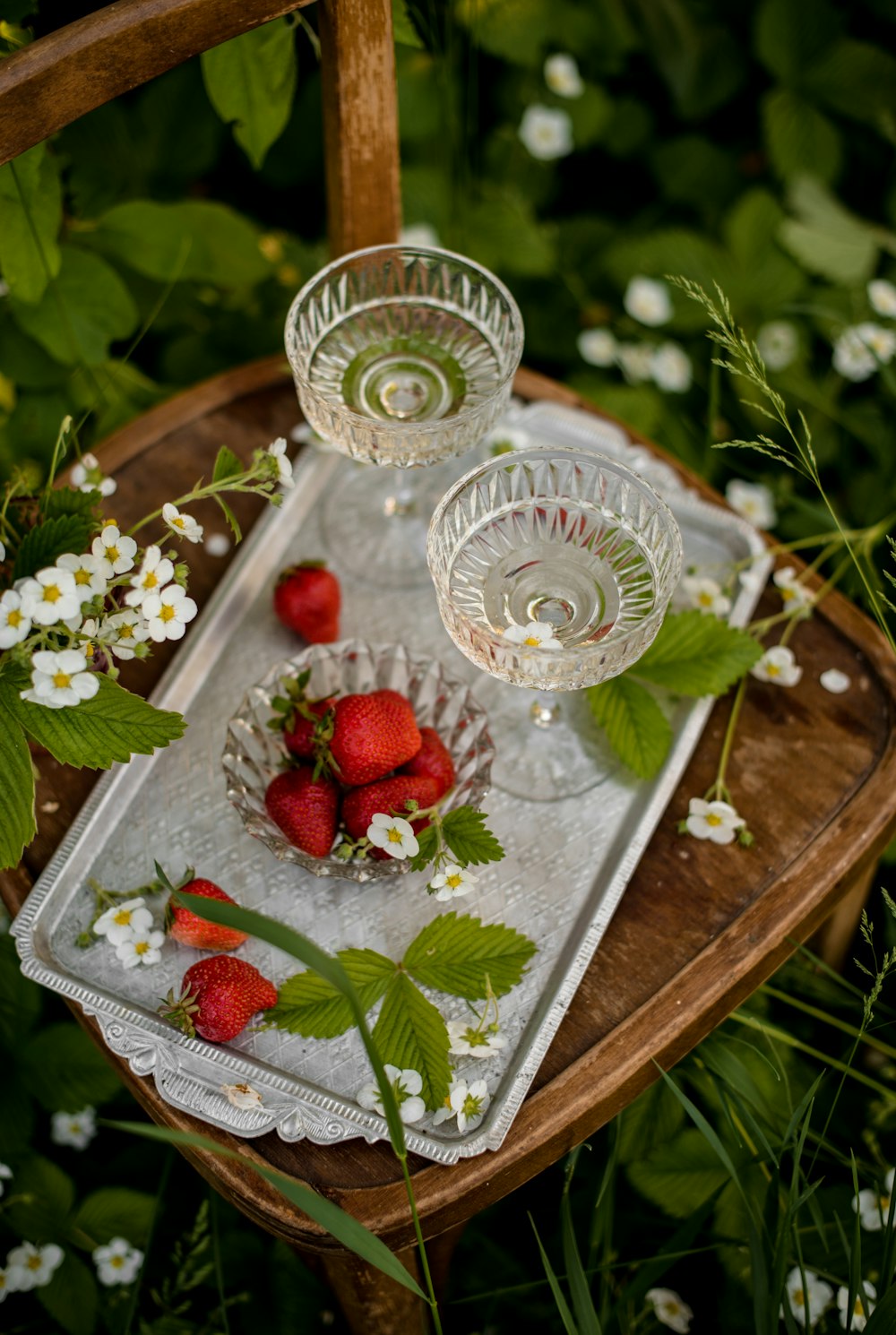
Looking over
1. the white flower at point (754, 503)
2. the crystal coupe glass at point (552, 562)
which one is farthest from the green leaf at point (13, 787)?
the white flower at point (754, 503)

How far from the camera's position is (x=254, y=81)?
1125 millimetres

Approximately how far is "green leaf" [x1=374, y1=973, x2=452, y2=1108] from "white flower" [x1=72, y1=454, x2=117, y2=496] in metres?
0.46

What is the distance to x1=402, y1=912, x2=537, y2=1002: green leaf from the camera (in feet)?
3.06

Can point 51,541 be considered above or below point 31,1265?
above

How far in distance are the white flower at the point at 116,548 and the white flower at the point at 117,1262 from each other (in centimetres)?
77

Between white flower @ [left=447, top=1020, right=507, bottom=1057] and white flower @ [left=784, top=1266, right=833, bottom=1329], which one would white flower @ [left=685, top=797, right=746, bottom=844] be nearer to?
white flower @ [left=447, top=1020, right=507, bottom=1057]

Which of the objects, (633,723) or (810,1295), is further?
(810,1295)

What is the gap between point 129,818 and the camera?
1030 millimetres

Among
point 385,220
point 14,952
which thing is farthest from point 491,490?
point 14,952

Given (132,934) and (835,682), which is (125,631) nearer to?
(132,934)

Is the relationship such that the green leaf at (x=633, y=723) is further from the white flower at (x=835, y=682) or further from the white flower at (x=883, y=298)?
the white flower at (x=883, y=298)

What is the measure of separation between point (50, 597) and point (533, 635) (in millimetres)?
352

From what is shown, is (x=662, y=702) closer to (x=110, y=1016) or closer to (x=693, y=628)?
(x=693, y=628)

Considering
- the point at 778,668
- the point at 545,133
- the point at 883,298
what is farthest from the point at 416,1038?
the point at 545,133
